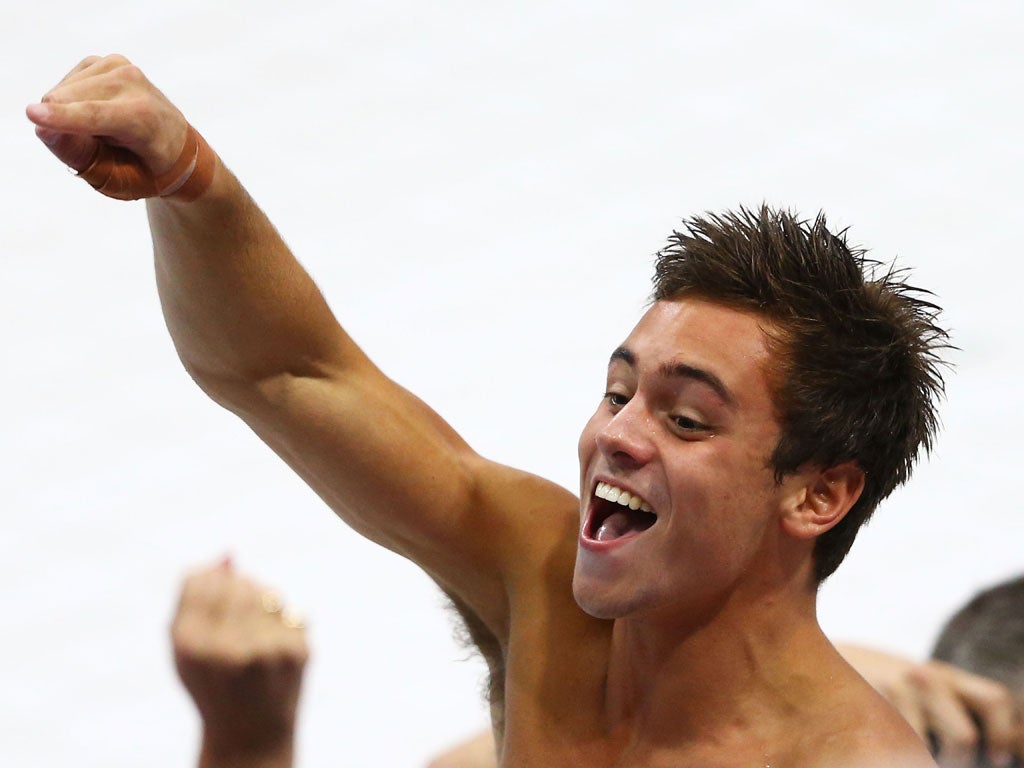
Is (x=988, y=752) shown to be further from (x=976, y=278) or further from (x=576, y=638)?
(x=976, y=278)

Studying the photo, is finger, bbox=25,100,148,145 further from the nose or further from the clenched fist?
the nose

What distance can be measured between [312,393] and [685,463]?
1.41 feet

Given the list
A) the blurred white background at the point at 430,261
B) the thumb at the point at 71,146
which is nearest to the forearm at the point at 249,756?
the thumb at the point at 71,146

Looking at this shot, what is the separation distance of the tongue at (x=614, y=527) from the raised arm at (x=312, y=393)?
0.14m

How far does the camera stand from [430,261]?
4441 mm

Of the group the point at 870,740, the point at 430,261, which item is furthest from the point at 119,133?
the point at 430,261

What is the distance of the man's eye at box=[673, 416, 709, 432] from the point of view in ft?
6.35

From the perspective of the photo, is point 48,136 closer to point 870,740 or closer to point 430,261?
point 870,740

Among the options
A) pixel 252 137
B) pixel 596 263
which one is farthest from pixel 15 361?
pixel 596 263

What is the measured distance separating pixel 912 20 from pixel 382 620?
252cm

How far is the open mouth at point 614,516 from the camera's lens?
1.96m

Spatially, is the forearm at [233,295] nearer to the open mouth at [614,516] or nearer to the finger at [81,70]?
the finger at [81,70]

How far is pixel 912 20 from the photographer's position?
510 centimetres

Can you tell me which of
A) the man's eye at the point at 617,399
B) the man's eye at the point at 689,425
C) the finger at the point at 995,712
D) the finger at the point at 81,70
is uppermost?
the finger at the point at 81,70
